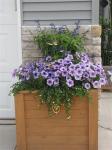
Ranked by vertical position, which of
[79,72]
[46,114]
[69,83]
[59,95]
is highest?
[79,72]

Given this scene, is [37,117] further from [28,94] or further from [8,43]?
[8,43]

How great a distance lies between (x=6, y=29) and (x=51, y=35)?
2.66 feet

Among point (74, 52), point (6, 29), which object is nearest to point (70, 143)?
point (74, 52)

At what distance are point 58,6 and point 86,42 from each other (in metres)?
0.51

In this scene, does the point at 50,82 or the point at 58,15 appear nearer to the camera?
the point at 50,82

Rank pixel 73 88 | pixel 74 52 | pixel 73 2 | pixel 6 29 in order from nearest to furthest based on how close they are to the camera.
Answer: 1. pixel 73 88
2. pixel 74 52
3. pixel 73 2
4. pixel 6 29

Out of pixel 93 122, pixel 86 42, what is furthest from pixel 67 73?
pixel 86 42

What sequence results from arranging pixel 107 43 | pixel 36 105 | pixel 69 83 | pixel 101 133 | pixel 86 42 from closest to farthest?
1. pixel 69 83
2. pixel 36 105
3. pixel 86 42
4. pixel 101 133
5. pixel 107 43

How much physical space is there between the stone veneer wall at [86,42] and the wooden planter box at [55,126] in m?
0.78

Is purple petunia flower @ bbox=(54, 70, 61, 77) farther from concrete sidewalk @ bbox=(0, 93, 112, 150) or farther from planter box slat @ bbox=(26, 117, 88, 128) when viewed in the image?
concrete sidewalk @ bbox=(0, 93, 112, 150)

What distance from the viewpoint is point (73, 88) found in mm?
3854

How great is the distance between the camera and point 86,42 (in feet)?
14.8

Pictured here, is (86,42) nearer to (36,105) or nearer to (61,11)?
(61,11)

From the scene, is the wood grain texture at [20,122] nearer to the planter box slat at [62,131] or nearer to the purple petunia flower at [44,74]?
the planter box slat at [62,131]
